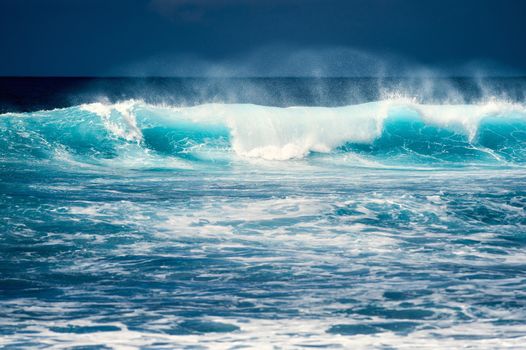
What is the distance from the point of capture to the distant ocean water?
16.8 feet

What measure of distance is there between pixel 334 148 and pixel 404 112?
14.9 feet

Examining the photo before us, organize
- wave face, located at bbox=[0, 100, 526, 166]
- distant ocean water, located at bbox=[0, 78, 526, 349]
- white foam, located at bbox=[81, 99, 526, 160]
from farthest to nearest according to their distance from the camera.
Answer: white foam, located at bbox=[81, 99, 526, 160] → wave face, located at bbox=[0, 100, 526, 166] → distant ocean water, located at bbox=[0, 78, 526, 349]

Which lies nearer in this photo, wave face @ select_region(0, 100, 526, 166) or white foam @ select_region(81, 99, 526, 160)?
wave face @ select_region(0, 100, 526, 166)

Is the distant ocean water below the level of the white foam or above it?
below

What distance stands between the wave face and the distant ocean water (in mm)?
193

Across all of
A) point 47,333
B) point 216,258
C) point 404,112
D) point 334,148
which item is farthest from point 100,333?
point 404,112

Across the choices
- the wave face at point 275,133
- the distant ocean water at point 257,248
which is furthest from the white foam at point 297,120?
the distant ocean water at point 257,248

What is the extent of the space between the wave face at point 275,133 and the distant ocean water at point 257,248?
0.19 metres

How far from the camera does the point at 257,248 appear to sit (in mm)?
7742

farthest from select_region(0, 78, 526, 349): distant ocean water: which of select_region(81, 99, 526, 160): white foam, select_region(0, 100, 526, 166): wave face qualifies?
select_region(81, 99, 526, 160): white foam

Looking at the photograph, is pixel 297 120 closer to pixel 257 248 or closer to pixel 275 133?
pixel 275 133

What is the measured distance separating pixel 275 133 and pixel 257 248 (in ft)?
44.1

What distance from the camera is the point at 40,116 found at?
70.3 feet

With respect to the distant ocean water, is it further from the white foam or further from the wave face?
the white foam
